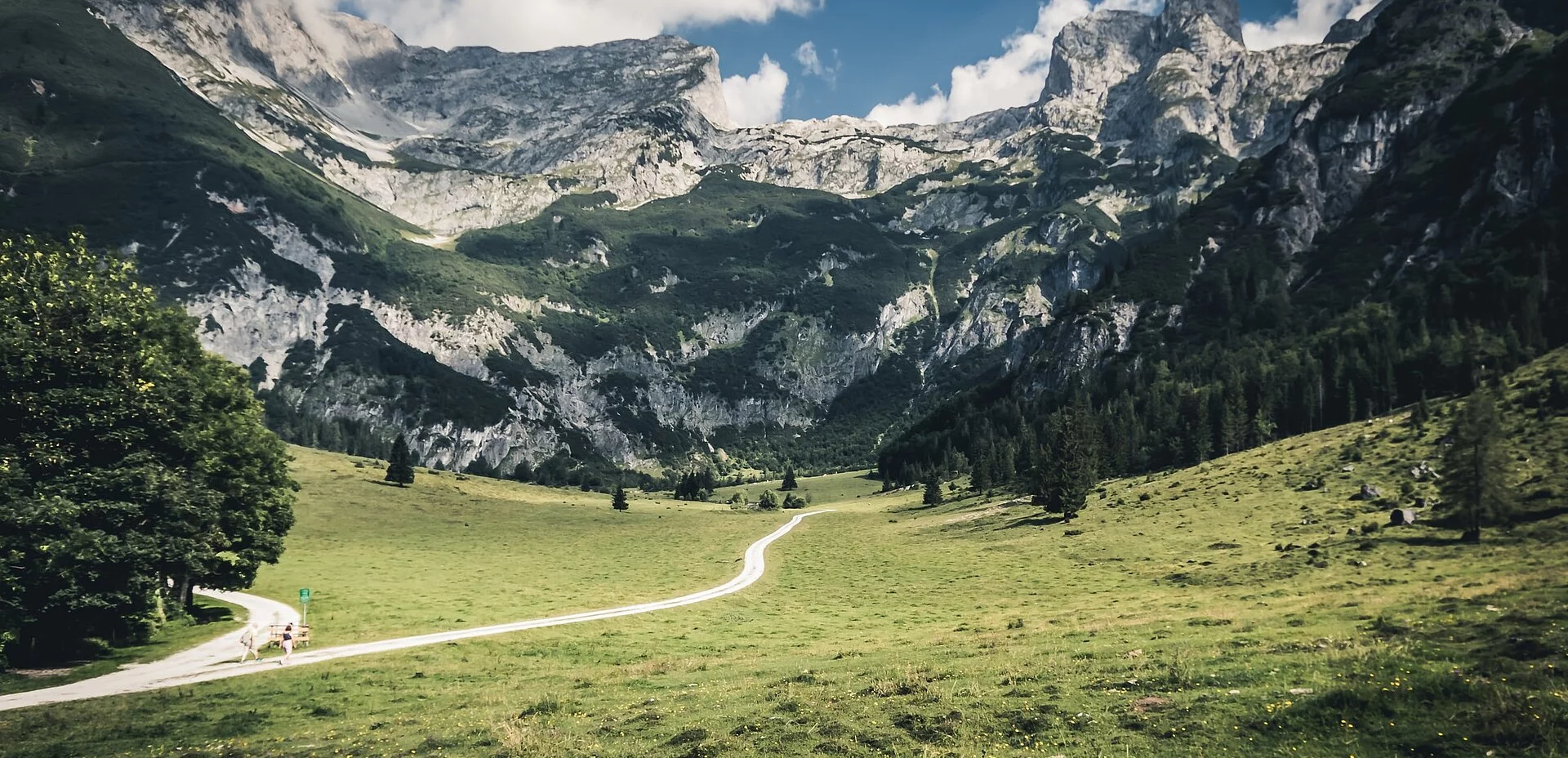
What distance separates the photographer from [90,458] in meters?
34.4

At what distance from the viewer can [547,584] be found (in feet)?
225

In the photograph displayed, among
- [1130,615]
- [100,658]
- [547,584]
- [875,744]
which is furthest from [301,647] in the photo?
[1130,615]

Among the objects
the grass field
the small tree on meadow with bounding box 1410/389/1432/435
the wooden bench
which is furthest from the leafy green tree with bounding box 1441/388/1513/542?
the wooden bench

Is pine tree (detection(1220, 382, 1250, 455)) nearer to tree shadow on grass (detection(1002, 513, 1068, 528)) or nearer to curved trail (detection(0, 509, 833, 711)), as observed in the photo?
tree shadow on grass (detection(1002, 513, 1068, 528))

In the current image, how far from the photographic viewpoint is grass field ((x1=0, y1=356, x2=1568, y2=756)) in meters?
16.8

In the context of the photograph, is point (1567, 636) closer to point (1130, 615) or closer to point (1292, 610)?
point (1292, 610)

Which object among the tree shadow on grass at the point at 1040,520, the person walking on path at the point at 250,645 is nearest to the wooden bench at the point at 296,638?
the person walking on path at the point at 250,645

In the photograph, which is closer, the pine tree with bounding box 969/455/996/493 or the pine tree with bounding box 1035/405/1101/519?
the pine tree with bounding box 1035/405/1101/519

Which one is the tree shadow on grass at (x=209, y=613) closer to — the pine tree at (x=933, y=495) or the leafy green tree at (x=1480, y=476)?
the leafy green tree at (x=1480, y=476)

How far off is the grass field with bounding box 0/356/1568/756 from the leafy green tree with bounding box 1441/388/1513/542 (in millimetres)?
2166

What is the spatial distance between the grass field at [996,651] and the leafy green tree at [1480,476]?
2166 mm

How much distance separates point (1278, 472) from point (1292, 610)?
218ft

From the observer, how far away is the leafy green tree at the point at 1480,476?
52531 mm

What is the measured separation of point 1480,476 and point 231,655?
80291 millimetres
